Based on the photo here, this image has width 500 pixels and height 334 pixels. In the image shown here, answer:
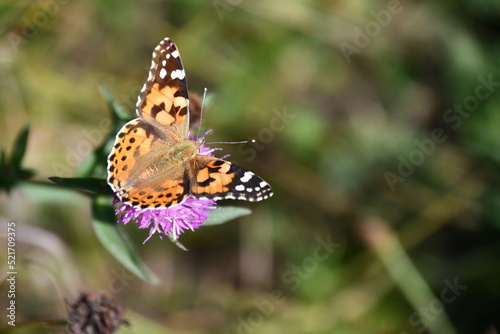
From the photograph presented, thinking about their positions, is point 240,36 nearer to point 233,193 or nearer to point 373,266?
point 373,266

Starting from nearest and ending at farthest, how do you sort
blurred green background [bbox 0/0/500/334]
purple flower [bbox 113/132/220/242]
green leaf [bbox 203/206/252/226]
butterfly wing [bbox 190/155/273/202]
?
butterfly wing [bbox 190/155/273/202] < purple flower [bbox 113/132/220/242] < green leaf [bbox 203/206/252/226] < blurred green background [bbox 0/0/500/334]

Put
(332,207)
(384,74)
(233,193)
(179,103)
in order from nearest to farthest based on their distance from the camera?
(233,193)
(179,103)
(332,207)
(384,74)

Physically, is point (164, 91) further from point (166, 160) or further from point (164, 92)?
point (166, 160)

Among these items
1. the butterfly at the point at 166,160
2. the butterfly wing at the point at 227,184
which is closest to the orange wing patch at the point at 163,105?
the butterfly at the point at 166,160

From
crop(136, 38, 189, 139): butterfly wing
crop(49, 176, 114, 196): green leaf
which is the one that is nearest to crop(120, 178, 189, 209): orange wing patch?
crop(49, 176, 114, 196): green leaf

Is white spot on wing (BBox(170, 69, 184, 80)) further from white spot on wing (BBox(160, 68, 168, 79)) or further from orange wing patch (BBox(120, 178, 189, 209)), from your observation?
orange wing patch (BBox(120, 178, 189, 209))

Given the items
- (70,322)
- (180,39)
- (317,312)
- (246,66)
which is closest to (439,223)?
(317,312)

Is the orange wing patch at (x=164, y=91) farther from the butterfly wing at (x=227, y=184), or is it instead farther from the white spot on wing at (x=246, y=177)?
the white spot on wing at (x=246, y=177)
